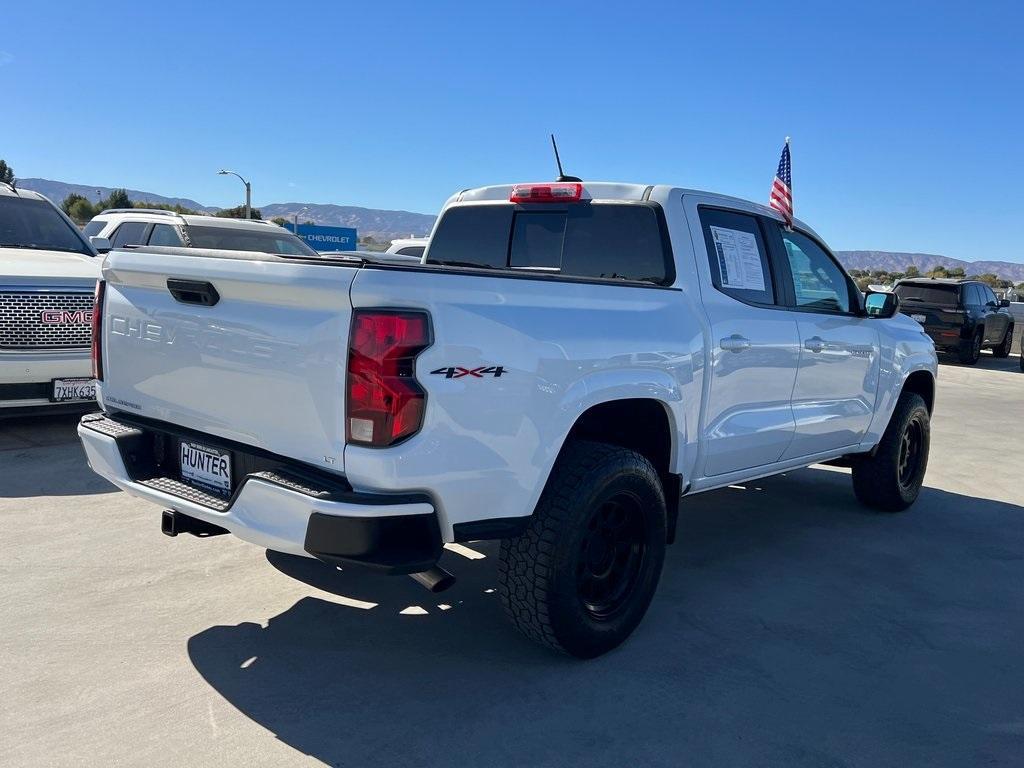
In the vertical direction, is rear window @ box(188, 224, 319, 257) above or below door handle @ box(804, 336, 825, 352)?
above

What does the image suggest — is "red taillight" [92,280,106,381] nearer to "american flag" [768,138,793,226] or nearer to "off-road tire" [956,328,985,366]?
"american flag" [768,138,793,226]

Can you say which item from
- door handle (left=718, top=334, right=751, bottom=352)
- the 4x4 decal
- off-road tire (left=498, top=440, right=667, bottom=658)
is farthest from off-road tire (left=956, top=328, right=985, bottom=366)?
the 4x4 decal

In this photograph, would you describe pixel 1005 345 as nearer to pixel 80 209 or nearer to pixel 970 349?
pixel 970 349

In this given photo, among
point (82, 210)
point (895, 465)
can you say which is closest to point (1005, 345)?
point (895, 465)

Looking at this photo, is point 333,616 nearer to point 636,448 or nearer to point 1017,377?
point 636,448

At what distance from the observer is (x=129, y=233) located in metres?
11.2

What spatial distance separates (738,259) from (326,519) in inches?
107

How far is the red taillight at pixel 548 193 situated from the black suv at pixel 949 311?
635 inches

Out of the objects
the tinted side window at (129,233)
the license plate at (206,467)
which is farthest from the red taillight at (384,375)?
the tinted side window at (129,233)

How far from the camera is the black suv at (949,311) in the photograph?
62.1 ft

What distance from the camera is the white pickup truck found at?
2855 millimetres

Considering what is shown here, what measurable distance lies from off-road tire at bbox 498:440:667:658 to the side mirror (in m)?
2.67

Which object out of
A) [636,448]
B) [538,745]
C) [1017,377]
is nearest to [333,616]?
[538,745]

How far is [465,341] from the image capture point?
2945 mm
